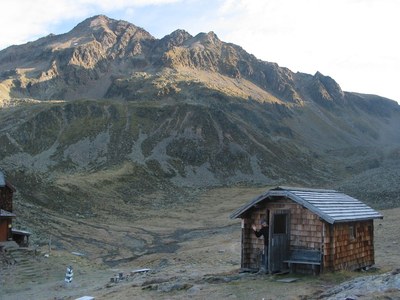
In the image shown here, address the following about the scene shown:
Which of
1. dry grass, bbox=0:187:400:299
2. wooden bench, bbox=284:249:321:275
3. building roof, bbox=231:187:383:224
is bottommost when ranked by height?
dry grass, bbox=0:187:400:299

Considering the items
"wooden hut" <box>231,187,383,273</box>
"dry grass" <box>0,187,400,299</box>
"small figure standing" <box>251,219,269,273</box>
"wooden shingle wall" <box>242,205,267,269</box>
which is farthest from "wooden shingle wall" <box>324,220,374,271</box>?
"wooden shingle wall" <box>242,205,267,269</box>

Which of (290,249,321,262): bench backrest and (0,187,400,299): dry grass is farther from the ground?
(290,249,321,262): bench backrest

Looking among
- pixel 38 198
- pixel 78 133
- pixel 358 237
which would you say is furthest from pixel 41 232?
pixel 78 133

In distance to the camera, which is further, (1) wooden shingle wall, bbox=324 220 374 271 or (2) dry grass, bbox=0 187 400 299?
(1) wooden shingle wall, bbox=324 220 374 271

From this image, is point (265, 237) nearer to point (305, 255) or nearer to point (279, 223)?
point (279, 223)

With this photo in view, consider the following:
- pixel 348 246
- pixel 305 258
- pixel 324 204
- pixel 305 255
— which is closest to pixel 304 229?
pixel 305 255

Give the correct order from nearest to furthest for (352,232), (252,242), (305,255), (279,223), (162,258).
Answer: (305,255) < (279,223) < (352,232) < (252,242) < (162,258)

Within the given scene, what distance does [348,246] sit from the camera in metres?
23.5

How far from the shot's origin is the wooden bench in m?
21.6

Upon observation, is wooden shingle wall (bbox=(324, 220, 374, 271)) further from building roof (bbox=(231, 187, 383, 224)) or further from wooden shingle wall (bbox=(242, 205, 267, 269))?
wooden shingle wall (bbox=(242, 205, 267, 269))

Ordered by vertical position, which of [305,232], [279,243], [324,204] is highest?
Answer: [324,204]

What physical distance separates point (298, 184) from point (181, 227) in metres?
53.7

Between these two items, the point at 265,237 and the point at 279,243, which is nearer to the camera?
the point at 279,243

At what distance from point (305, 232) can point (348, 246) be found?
9.07 ft
